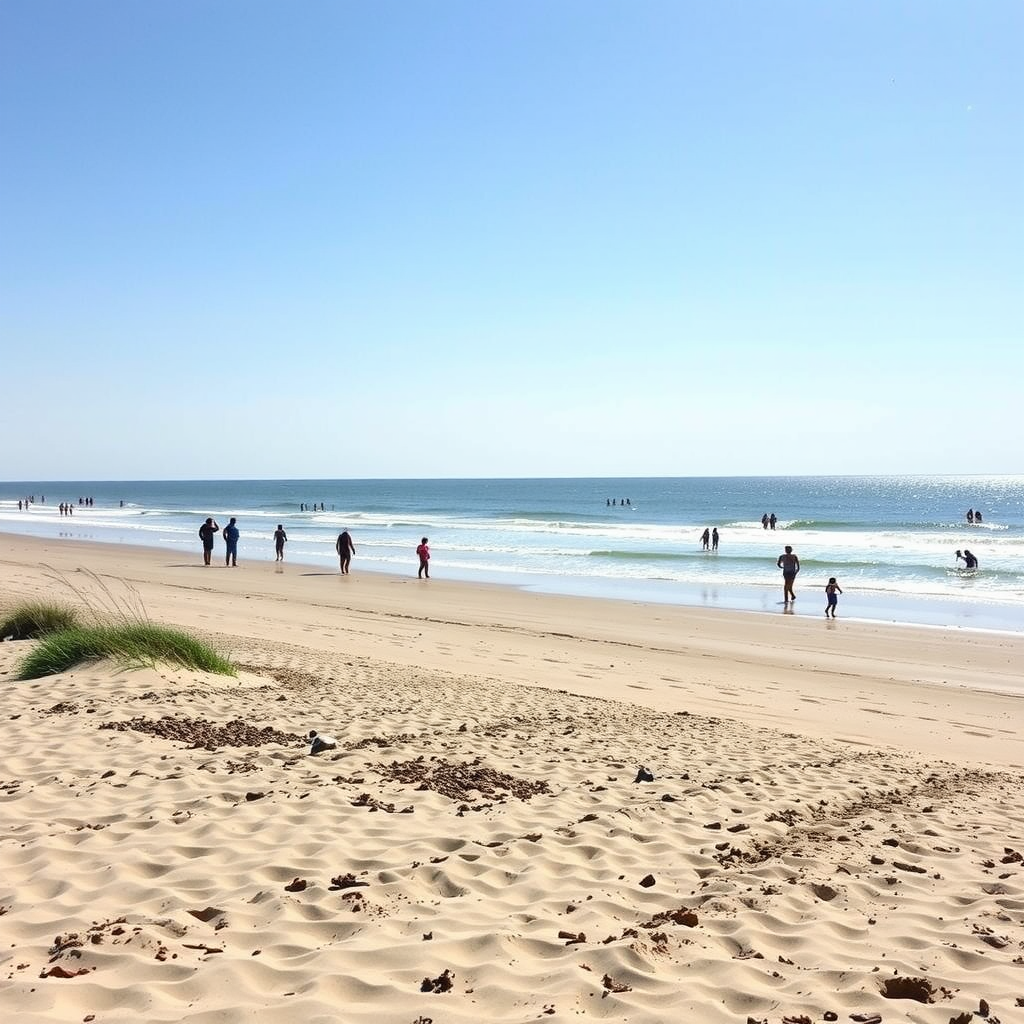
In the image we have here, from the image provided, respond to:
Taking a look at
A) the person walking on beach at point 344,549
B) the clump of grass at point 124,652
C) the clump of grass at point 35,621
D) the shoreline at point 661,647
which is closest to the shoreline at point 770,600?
the shoreline at point 661,647

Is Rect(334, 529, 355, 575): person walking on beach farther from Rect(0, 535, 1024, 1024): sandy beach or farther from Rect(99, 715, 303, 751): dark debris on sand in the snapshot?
Rect(99, 715, 303, 751): dark debris on sand

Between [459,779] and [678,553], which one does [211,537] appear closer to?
[678,553]

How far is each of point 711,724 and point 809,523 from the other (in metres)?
59.3

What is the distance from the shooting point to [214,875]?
4406 mm

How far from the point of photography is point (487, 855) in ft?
16.0

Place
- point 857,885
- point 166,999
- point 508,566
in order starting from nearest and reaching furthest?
1. point 166,999
2. point 857,885
3. point 508,566

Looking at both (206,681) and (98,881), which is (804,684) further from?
(98,881)

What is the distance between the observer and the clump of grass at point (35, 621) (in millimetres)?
11625

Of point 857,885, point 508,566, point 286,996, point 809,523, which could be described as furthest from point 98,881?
point 809,523

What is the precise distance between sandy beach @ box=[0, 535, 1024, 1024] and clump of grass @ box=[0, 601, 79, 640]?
1.14m

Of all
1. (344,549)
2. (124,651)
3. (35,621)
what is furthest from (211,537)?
(124,651)

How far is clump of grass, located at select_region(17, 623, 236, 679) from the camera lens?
9.43 m

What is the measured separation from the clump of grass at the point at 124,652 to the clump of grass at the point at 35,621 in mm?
1810

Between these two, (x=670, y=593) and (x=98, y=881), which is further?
(x=670, y=593)
